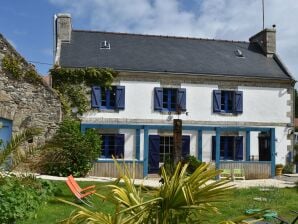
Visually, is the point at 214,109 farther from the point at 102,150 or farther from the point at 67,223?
the point at 67,223

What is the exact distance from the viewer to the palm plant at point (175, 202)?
11.6ft

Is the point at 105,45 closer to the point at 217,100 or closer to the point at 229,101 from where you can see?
the point at 217,100

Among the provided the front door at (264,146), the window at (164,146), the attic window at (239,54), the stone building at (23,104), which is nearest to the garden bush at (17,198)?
the stone building at (23,104)

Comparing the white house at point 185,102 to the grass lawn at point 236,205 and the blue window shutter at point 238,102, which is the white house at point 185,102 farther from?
the grass lawn at point 236,205

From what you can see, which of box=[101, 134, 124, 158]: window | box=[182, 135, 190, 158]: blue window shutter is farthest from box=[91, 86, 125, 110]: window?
box=[182, 135, 190, 158]: blue window shutter

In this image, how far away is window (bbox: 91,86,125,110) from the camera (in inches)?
795

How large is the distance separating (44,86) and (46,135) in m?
1.99

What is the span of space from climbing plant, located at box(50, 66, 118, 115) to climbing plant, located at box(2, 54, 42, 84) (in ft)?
7.29

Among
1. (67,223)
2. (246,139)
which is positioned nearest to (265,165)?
(246,139)

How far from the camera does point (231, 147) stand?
2188 cm

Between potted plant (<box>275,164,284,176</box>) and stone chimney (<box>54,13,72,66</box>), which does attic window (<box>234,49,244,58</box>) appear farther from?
stone chimney (<box>54,13,72,66</box>)

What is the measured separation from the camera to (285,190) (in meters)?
14.6

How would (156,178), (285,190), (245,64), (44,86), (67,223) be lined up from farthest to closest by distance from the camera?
(245,64) → (156,178) → (44,86) → (285,190) → (67,223)

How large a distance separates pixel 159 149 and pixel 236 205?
9805mm
